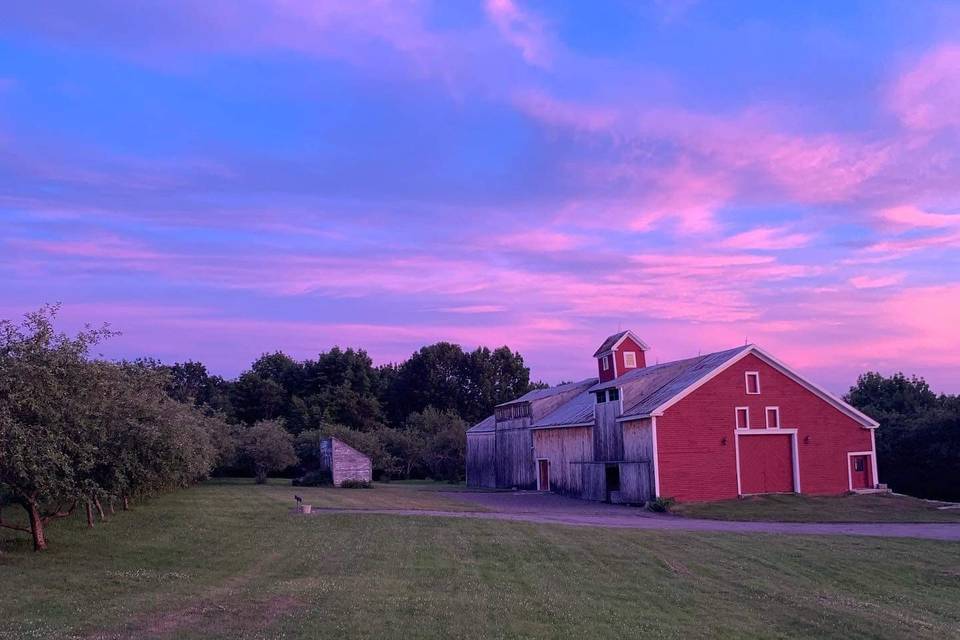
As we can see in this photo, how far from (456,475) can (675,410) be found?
3672 cm

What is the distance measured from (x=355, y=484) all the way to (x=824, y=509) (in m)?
31.5

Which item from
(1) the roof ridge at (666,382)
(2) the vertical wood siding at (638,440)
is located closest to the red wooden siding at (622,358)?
(1) the roof ridge at (666,382)

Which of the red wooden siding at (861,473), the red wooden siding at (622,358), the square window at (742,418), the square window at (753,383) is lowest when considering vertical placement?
the red wooden siding at (861,473)

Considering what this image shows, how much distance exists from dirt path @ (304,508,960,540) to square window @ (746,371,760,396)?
10.9m

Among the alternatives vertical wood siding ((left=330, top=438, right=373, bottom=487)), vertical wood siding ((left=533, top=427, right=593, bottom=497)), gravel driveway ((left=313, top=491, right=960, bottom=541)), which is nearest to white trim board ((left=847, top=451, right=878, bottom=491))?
gravel driveway ((left=313, top=491, right=960, bottom=541))

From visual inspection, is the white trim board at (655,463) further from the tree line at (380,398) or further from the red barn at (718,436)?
the tree line at (380,398)

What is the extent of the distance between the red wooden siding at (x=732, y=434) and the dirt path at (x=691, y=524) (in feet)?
19.6

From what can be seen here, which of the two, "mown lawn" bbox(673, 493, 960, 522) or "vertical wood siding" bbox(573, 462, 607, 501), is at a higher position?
"vertical wood siding" bbox(573, 462, 607, 501)

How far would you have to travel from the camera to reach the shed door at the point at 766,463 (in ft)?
143

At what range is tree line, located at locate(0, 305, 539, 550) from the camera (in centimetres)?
2139

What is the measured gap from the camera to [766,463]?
4428 centimetres

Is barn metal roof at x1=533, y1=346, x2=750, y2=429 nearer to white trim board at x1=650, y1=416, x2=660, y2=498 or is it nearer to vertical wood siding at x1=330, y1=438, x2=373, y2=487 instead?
white trim board at x1=650, y1=416, x2=660, y2=498

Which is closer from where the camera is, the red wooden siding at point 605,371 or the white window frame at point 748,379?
the white window frame at point 748,379

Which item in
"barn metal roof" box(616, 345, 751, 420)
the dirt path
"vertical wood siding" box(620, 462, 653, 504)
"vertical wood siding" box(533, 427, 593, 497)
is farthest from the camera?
"vertical wood siding" box(533, 427, 593, 497)
